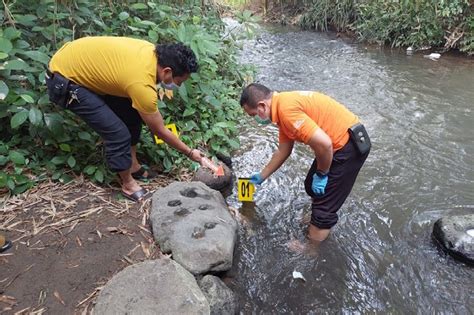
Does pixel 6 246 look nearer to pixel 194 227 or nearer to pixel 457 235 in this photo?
pixel 194 227

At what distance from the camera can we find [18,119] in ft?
9.43

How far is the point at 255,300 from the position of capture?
104 inches

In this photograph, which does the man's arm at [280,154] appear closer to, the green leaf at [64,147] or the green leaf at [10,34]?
the green leaf at [64,147]

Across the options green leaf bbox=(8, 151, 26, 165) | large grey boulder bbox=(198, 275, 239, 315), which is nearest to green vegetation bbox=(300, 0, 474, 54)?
large grey boulder bbox=(198, 275, 239, 315)

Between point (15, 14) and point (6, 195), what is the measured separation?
5.08 feet

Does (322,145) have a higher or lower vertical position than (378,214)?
higher

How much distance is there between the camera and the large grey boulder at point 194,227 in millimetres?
2535

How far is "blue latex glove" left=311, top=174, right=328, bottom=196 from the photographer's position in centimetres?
273

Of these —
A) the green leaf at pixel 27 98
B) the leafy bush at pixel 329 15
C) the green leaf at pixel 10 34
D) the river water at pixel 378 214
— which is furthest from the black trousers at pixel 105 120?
the leafy bush at pixel 329 15

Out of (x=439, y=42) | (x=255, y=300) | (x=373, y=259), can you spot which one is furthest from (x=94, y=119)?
(x=439, y=42)

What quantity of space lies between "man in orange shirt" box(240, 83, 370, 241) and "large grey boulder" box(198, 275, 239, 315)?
95 cm

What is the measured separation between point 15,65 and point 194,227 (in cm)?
181

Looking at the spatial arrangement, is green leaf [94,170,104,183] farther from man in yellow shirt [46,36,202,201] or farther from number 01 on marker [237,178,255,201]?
number 01 on marker [237,178,255,201]

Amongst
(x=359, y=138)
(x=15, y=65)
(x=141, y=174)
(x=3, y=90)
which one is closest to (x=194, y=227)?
(x=141, y=174)
